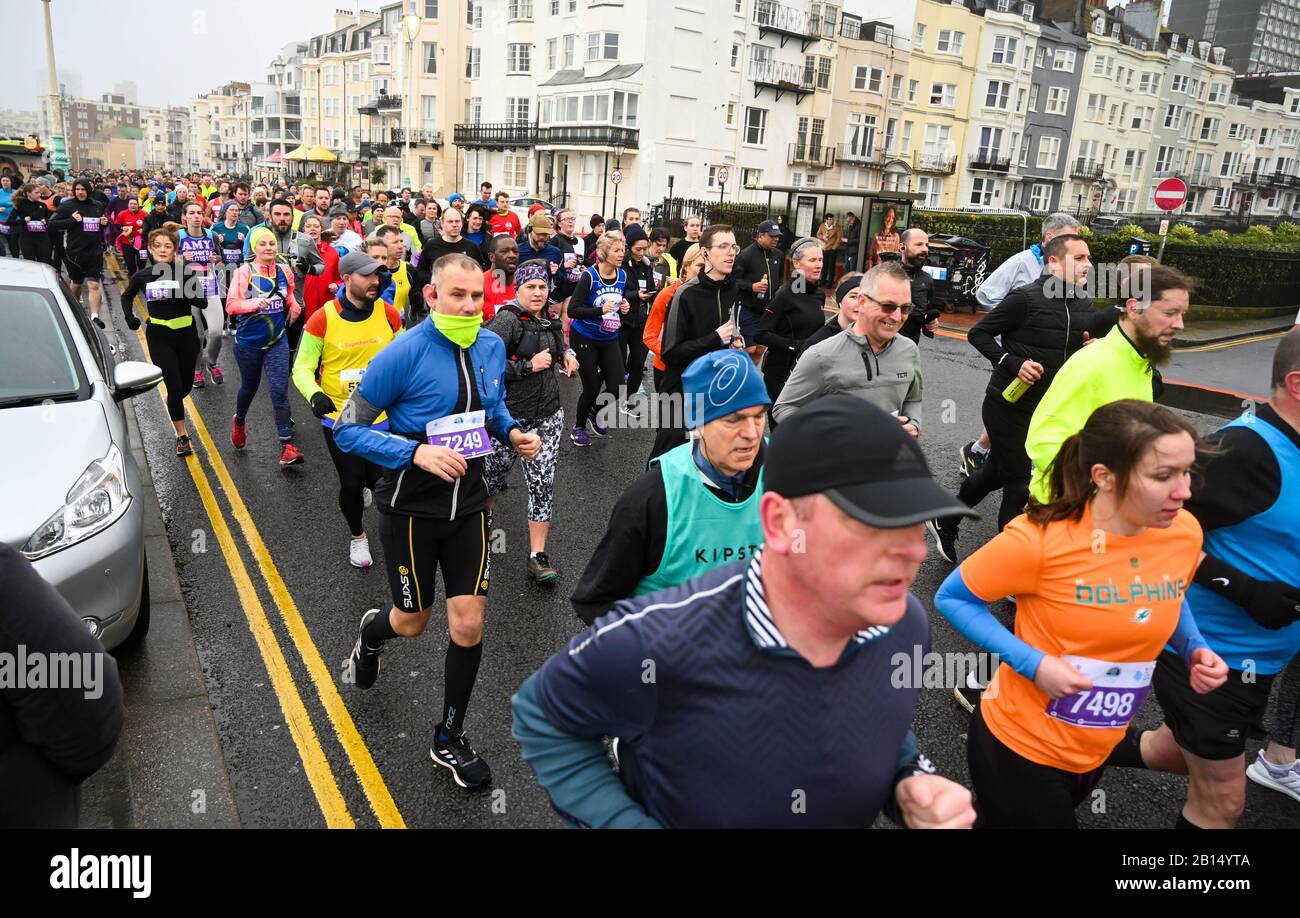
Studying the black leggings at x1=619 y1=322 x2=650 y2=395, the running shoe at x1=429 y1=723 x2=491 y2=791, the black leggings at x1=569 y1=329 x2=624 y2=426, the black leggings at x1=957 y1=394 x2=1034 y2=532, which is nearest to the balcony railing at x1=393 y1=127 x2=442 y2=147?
the black leggings at x1=619 y1=322 x2=650 y2=395

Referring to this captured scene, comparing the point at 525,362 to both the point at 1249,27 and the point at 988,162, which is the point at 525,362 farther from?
the point at 1249,27

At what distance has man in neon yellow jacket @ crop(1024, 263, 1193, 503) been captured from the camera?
4.25 meters

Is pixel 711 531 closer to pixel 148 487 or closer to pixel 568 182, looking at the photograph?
pixel 148 487

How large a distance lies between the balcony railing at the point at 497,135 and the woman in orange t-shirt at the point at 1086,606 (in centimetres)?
5172

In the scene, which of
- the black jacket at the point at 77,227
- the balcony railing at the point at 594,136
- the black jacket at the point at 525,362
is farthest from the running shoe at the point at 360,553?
the balcony railing at the point at 594,136

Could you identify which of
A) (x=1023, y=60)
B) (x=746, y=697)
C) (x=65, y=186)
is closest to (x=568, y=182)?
(x=1023, y=60)

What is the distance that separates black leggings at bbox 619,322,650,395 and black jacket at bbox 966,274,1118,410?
4460 millimetres

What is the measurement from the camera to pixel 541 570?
605cm

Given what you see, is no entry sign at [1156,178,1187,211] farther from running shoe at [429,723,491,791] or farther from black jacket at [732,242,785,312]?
running shoe at [429,723,491,791]

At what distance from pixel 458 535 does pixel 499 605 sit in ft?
5.93

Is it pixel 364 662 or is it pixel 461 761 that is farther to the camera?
pixel 364 662

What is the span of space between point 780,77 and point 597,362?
4512cm

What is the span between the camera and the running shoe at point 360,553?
6.13 meters

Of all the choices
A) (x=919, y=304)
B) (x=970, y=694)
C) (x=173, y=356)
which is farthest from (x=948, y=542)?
(x=173, y=356)
